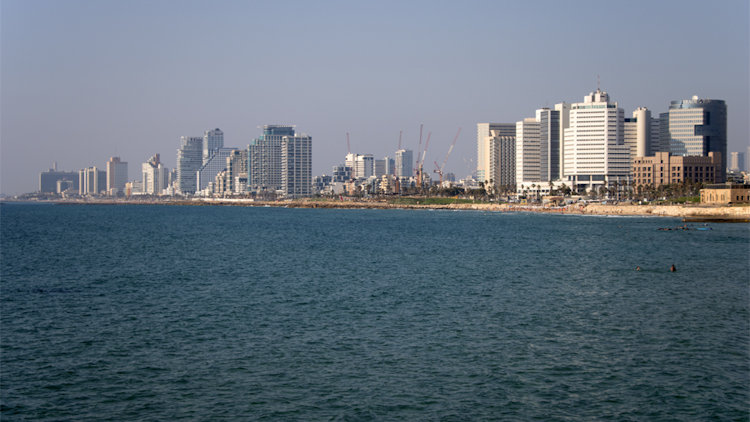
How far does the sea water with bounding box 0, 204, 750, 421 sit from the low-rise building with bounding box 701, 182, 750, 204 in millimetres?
100404

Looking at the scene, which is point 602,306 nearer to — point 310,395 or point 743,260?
point 310,395

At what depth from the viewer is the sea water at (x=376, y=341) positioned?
21.3 metres

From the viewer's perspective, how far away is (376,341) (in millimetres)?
28656

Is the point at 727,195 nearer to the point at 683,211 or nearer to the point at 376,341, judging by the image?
the point at 683,211

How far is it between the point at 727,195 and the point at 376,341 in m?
142

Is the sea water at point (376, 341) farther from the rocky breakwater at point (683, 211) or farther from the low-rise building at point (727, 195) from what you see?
Result: the low-rise building at point (727, 195)

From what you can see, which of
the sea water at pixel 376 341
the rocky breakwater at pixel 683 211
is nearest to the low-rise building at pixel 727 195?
the rocky breakwater at pixel 683 211

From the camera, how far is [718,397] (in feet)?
72.1

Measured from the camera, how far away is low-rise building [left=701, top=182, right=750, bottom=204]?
479 feet

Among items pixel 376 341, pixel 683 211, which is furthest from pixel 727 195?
pixel 376 341

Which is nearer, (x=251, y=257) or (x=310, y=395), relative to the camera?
(x=310, y=395)

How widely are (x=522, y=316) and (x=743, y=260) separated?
33865 millimetres

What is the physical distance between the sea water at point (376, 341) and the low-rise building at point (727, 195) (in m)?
100

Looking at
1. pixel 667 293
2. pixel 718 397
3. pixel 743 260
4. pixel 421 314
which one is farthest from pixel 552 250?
pixel 718 397
